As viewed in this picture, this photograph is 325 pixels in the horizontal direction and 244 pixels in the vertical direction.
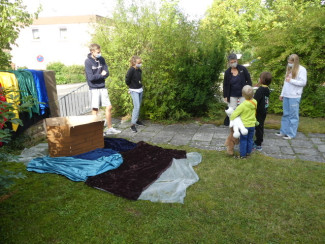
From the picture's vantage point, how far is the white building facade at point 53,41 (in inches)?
1024

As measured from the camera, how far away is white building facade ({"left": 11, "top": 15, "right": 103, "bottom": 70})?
26000 millimetres

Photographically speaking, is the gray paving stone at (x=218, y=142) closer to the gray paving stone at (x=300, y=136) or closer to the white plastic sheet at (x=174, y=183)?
the white plastic sheet at (x=174, y=183)

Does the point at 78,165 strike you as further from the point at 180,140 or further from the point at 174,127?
the point at 174,127

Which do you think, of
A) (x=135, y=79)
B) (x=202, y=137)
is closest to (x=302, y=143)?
(x=202, y=137)

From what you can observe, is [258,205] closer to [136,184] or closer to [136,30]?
[136,184]

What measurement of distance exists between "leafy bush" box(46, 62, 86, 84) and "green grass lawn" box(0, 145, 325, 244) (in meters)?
18.9

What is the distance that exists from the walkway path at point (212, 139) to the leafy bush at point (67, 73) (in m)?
16.2

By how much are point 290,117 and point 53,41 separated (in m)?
26.6

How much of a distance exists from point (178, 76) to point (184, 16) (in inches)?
70.3

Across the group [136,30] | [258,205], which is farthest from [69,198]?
[136,30]

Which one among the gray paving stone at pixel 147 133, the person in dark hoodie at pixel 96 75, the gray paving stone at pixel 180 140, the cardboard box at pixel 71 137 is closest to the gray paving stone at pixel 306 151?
the gray paving stone at pixel 180 140

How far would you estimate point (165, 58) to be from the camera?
7.18m

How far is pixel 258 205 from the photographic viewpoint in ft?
10.3

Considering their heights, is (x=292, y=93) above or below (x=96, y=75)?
below
